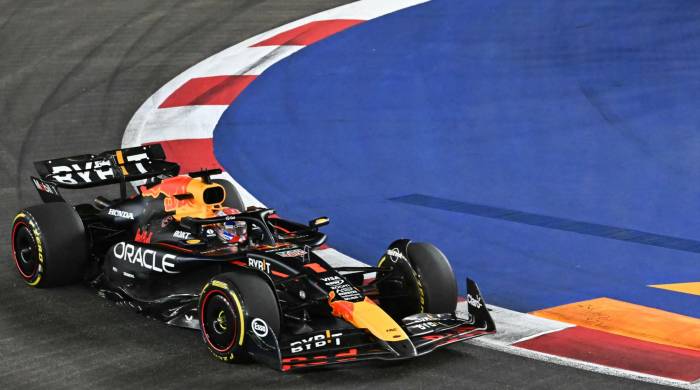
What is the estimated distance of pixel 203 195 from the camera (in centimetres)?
936

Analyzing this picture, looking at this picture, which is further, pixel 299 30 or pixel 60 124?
pixel 299 30

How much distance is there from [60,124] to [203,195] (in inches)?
230

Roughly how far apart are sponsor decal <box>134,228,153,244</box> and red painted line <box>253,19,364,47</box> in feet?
25.9

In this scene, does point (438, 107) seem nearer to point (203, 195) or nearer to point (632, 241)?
point (632, 241)

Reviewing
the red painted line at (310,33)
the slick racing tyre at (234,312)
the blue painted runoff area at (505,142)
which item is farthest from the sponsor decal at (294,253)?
the red painted line at (310,33)

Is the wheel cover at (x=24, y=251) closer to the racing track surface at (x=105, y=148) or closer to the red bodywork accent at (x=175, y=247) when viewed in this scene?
the racing track surface at (x=105, y=148)

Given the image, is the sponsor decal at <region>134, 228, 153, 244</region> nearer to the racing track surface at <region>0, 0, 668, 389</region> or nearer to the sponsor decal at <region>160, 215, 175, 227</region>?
the sponsor decal at <region>160, 215, 175, 227</region>

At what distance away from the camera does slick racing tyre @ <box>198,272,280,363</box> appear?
783 centimetres

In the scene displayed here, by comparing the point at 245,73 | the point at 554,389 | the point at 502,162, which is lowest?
the point at 554,389

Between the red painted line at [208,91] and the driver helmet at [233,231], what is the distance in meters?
6.06

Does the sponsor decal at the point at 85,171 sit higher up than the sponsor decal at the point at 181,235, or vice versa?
the sponsor decal at the point at 85,171

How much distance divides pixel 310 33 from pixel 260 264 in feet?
30.9

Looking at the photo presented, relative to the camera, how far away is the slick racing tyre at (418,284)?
8602 mm

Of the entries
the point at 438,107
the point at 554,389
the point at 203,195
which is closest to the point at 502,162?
the point at 438,107
